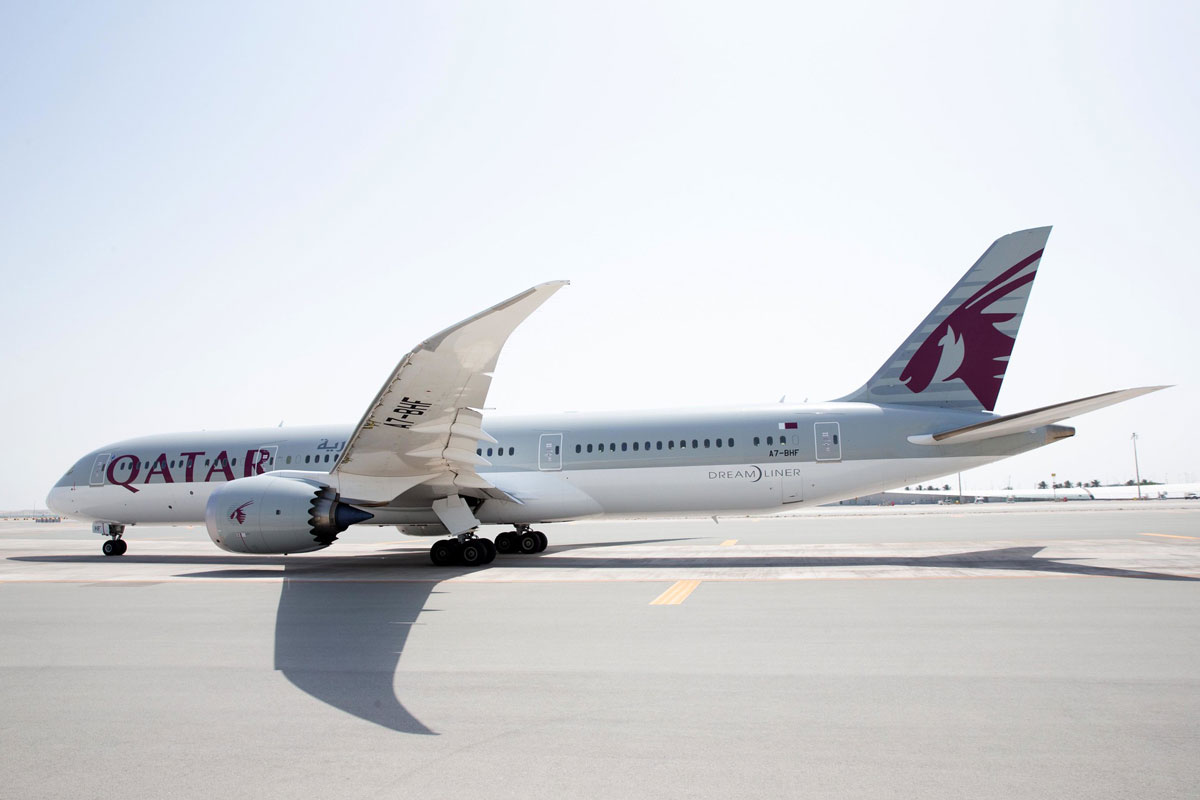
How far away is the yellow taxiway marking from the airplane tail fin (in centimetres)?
801

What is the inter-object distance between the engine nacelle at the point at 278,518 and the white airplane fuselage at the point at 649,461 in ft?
6.77

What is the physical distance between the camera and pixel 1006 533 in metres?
20.6

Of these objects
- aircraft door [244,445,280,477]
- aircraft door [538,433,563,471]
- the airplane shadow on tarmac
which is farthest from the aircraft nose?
aircraft door [538,433,563,471]

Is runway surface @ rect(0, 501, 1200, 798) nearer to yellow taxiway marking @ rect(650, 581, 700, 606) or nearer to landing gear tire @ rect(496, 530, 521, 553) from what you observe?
yellow taxiway marking @ rect(650, 581, 700, 606)

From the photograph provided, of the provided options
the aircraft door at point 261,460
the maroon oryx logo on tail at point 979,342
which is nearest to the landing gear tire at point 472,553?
the aircraft door at point 261,460

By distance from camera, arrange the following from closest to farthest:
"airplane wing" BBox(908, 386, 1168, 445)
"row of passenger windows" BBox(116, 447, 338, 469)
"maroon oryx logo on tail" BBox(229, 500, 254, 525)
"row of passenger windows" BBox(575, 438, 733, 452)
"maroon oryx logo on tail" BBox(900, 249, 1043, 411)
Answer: "airplane wing" BBox(908, 386, 1168, 445), "maroon oryx logo on tail" BBox(229, 500, 254, 525), "maroon oryx logo on tail" BBox(900, 249, 1043, 411), "row of passenger windows" BBox(575, 438, 733, 452), "row of passenger windows" BBox(116, 447, 338, 469)

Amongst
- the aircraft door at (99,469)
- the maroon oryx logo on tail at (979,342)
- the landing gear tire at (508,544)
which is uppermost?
the maroon oryx logo on tail at (979,342)

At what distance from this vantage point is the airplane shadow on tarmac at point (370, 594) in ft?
18.5

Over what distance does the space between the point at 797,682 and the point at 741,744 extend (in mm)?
1485

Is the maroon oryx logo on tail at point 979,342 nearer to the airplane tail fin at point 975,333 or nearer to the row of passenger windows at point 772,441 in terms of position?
the airplane tail fin at point 975,333

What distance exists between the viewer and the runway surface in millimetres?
3729

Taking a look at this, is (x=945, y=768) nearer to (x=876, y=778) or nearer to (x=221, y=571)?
(x=876, y=778)

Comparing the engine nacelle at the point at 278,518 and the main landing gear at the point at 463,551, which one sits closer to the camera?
the engine nacelle at the point at 278,518

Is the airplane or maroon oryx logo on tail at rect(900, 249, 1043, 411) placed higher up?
maroon oryx logo on tail at rect(900, 249, 1043, 411)
